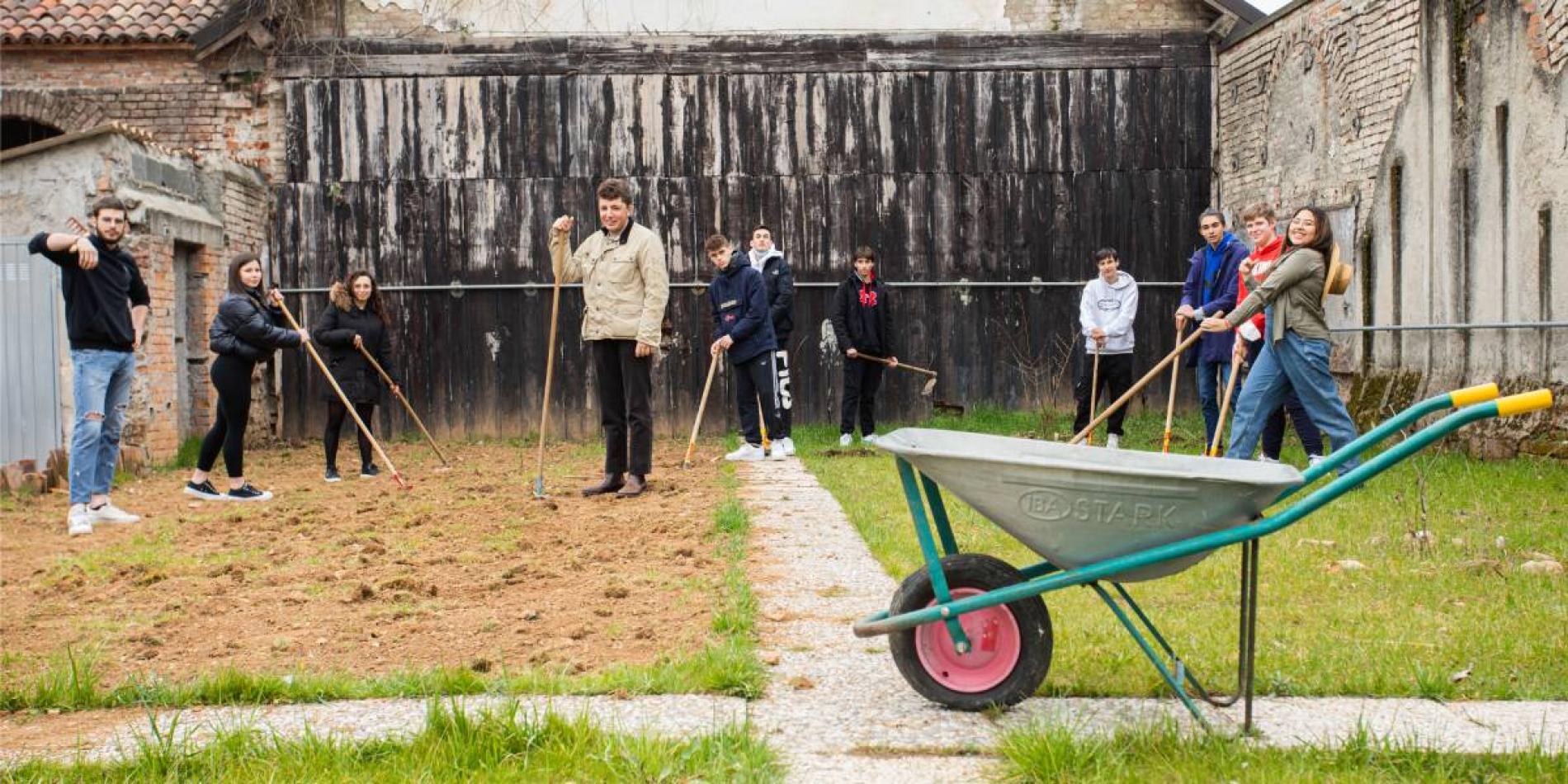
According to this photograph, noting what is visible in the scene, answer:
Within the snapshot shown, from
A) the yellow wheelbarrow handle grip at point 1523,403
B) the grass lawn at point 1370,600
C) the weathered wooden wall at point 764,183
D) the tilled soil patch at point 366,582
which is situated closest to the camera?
the yellow wheelbarrow handle grip at point 1523,403

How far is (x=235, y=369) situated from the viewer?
8.71 m

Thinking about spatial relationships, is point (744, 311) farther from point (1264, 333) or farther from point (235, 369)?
point (1264, 333)

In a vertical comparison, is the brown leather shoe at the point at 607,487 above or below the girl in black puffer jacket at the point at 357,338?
below

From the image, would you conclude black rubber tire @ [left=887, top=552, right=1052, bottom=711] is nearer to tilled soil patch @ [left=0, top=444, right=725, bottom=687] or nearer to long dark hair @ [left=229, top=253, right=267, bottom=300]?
tilled soil patch @ [left=0, top=444, right=725, bottom=687]

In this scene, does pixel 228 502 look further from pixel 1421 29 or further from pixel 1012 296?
pixel 1421 29

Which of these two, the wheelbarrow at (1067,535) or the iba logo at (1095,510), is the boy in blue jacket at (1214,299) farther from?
the iba logo at (1095,510)

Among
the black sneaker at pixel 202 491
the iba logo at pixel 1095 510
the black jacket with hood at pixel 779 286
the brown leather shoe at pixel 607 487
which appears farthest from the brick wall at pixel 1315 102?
the black sneaker at pixel 202 491

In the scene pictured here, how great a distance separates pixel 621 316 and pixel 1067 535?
5.15m

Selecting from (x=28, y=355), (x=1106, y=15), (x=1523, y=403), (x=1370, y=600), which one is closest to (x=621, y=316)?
(x=1370, y=600)

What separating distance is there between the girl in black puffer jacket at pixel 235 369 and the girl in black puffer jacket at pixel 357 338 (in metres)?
1.31

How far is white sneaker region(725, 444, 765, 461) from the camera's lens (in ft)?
35.2

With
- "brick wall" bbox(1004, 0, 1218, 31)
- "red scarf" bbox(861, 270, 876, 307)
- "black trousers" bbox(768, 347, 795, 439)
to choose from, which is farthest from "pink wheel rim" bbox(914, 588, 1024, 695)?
"brick wall" bbox(1004, 0, 1218, 31)

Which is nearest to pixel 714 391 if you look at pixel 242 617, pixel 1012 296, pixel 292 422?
pixel 1012 296

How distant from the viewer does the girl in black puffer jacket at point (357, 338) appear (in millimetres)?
10266
